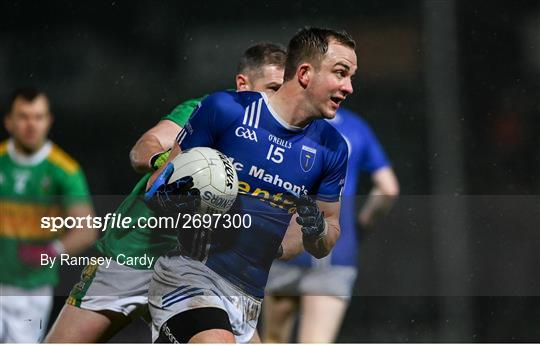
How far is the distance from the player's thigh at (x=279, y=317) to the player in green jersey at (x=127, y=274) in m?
1.93

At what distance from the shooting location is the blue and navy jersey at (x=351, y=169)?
21.1 feet

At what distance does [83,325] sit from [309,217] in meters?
1.20

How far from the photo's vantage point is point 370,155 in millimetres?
6664

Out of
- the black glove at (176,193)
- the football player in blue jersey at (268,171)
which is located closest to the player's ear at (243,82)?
the football player in blue jersey at (268,171)

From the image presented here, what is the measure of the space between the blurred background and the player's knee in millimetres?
2577

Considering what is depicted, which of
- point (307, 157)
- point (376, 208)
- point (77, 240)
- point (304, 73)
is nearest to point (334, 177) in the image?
point (307, 157)

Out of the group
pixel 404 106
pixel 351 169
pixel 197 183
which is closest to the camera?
pixel 197 183

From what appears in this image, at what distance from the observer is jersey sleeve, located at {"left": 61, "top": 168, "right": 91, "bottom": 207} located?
6.03m

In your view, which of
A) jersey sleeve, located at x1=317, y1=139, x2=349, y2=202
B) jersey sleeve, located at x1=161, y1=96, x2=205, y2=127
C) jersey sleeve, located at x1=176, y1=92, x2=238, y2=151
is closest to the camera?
jersey sleeve, located at x1=176, y1=92, x2=238, y2=151

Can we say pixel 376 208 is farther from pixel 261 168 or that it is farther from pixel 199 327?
pixel 199 327

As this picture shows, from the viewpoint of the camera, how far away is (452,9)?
6.93 metres

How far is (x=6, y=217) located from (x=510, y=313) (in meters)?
3.14

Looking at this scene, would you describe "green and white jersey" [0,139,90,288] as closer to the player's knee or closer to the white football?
the player's knee

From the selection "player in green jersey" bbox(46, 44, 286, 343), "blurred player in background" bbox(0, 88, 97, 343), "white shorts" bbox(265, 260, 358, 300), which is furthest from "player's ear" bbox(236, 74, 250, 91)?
"white shorts" bbox(265, 260, 358, 300)
